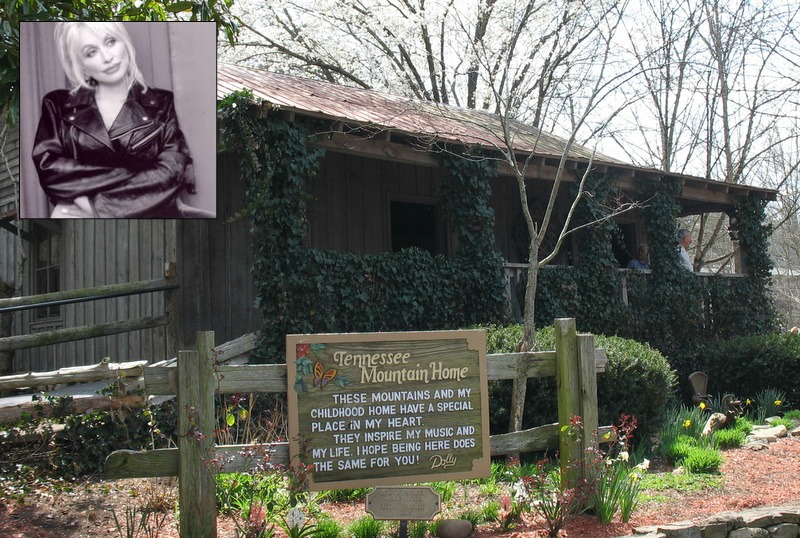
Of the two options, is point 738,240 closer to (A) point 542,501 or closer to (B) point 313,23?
(A) point 542,501

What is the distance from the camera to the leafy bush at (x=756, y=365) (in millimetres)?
11852

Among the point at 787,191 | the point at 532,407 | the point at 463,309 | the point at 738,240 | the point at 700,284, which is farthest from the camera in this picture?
the point at 787,191

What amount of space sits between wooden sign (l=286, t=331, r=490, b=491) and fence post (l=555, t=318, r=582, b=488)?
636mm

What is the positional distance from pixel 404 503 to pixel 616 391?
3.87 metres

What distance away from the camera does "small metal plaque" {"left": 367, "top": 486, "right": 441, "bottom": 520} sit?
4945 millimetres

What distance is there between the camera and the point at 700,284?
45.1 feet

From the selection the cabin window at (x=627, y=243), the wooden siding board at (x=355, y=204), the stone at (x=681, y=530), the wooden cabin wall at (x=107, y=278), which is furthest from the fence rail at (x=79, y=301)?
the cabin window at (x=627, y=243)

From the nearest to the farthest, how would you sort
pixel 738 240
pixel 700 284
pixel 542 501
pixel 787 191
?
pixel 542 501, pixel 700 284, pixel 738 240, pixel 787 191

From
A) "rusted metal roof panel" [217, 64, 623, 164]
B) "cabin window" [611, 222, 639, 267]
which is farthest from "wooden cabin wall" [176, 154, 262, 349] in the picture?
"cabin window" [611, 222, 639, 267]

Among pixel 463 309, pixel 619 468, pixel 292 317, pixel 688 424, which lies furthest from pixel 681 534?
pixel 463 309

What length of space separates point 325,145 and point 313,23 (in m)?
15.1

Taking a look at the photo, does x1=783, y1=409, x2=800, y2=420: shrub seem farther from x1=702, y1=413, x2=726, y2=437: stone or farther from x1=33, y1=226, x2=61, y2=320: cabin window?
x1=33, y1=226, x2=61, y2=320: cabin window

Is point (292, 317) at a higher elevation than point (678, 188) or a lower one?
lower

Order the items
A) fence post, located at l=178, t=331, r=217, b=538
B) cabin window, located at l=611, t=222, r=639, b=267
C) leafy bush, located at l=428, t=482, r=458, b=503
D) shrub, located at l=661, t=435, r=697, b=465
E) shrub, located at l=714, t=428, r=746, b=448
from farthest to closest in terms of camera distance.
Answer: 1. cabin window, located at l=611, t=222, r=639, b=267
2. shrub, located at l=714, t=428, r=746, b=448
3. shrub, located at l=661, t=435, r=697, b=465
4. leafy bush, located at l=428, t=482, r=458, b=503
5. fence post, located at l=178, t=331, r=217, b=538
